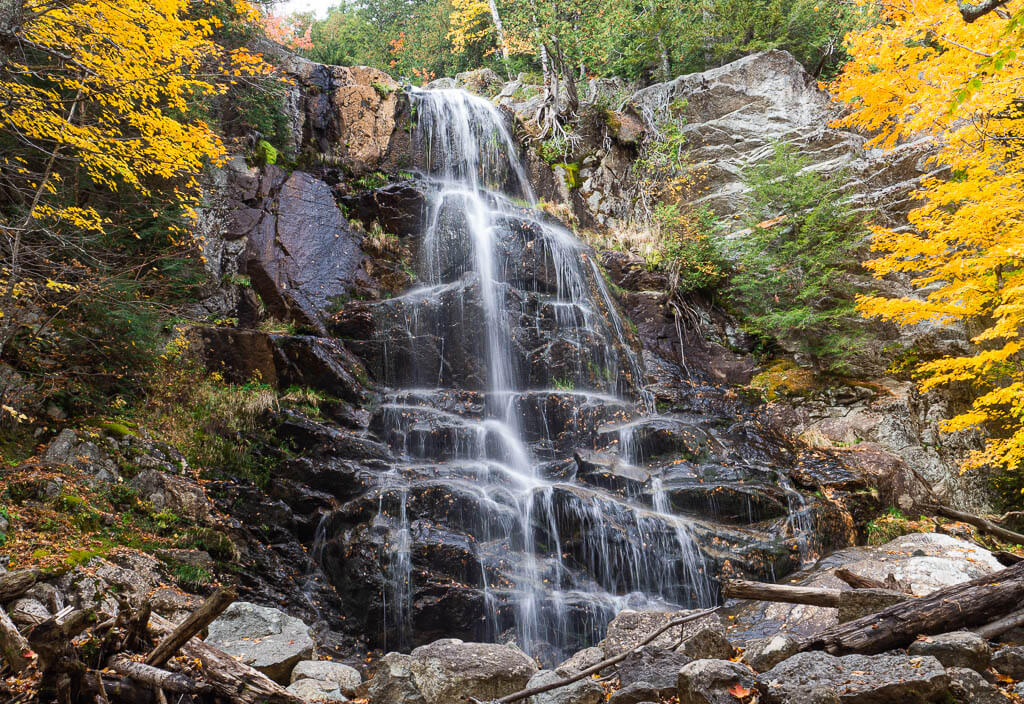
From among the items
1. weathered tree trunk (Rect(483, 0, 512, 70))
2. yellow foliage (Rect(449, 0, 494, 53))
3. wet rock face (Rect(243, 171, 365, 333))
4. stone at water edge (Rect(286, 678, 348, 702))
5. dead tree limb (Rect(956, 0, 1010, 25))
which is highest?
yellow foliage (Rect(449, 0, 494, 53))

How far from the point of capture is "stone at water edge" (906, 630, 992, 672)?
2781 mm

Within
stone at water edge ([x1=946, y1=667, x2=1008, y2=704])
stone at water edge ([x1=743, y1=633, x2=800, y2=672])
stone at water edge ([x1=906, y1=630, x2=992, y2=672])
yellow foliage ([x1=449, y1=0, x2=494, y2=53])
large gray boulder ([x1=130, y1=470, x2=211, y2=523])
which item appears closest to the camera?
stone at water edge ([x1=946, y1=667, x2=1008, y2=704])

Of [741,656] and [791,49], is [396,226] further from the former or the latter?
[791,49]

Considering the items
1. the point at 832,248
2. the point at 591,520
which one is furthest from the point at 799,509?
the point at 832,248

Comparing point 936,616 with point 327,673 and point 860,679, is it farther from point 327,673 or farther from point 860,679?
point 327,673

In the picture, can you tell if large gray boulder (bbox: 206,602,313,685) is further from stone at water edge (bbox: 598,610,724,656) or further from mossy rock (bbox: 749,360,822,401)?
mossy rock (bbox: 749,360,822,401)

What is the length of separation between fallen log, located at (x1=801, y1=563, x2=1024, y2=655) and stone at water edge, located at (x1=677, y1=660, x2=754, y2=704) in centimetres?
82

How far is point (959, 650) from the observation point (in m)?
2.81

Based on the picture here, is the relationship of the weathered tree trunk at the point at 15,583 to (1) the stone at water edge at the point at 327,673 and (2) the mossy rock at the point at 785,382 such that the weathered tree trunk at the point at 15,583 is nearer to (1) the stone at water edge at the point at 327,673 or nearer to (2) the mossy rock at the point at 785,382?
(1) the stone at water edge at the point at 327,673

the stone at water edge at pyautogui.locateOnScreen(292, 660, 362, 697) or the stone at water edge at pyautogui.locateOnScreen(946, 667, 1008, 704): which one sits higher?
the stone at water edge at pyautogui.locateOnScreen(946, 667, 1008, 704)

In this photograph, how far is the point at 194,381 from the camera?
8.37 m

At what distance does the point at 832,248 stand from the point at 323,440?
1092cm

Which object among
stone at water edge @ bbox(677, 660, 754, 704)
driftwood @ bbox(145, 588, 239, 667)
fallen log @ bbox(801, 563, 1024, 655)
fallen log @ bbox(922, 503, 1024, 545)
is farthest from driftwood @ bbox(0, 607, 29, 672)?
fallen log @ bbox(922, 503, 1024, 545)

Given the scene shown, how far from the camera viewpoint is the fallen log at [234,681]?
3.02m
